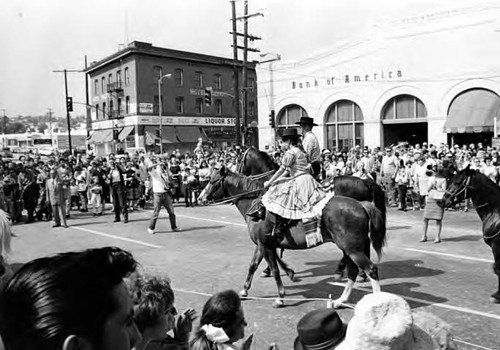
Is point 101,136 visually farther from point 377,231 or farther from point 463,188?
point 377,231

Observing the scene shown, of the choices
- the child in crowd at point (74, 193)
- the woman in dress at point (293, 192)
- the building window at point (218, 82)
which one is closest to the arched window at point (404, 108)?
the child in crowd at point (74, 193)

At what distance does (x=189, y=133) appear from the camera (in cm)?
5541

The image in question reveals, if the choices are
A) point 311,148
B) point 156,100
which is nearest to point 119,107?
point 156,100

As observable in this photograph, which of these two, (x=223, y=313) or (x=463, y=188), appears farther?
(x=463, y=188)

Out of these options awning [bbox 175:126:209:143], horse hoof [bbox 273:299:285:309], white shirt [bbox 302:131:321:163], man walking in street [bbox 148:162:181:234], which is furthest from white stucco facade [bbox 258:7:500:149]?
horse hoof [bbox 273:299:285:309]

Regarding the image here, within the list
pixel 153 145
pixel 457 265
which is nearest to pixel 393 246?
pixel 457 265

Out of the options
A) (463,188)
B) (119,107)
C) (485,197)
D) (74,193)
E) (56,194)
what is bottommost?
(74,193)

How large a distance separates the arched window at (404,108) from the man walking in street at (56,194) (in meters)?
25.8

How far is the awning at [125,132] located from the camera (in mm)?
51906

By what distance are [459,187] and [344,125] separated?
29.3 meters

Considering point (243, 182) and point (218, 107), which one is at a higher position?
point (218, 107)

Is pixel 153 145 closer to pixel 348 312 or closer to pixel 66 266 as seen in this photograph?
pixel 348 312

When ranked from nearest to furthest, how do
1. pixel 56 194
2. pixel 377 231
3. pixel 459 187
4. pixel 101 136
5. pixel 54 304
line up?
1. pixel 54 304
2. pixel 377 231
3. pixel 459 187
4. pixel 56 194
5. pixel 101 136

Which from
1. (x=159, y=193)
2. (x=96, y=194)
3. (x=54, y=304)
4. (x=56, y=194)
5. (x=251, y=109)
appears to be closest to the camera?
(x=54, y=304)
